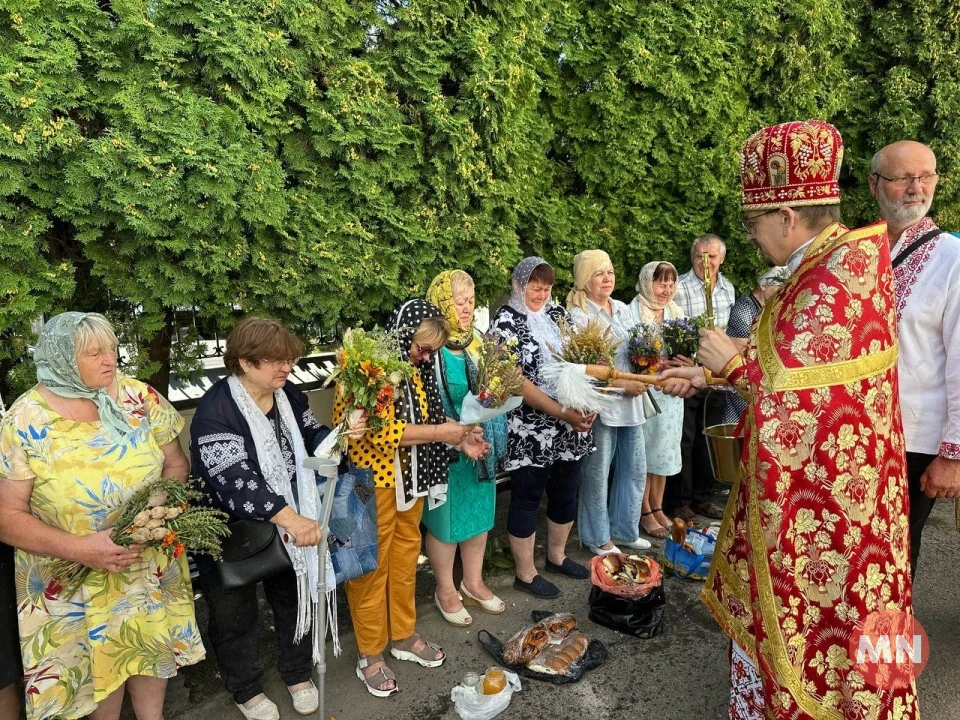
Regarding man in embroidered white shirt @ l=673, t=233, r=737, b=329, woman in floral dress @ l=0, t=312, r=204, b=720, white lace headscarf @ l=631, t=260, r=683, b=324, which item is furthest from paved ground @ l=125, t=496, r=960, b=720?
man in embroidered white shirt @ l=673, t=233, r=737, b=329

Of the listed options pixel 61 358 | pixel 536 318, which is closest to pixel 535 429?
pixel 536 318

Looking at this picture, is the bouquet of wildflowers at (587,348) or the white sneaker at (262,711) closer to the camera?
the white sneaker at (262,711)

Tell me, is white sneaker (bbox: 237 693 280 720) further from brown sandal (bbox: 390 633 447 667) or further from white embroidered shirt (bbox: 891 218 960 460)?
white embroidered shirt (bbox: 891 218 960 460)

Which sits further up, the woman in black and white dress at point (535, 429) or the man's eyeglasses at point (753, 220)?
the man's eyeglasses at point (753, 220)

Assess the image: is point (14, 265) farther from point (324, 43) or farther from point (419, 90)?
point (419, 90)

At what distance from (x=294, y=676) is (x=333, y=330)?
7.12 feet

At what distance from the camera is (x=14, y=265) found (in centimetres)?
322

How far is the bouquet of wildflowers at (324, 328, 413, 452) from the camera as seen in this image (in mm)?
3121

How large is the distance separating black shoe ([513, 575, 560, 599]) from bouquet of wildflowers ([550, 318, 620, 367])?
65.2 inches

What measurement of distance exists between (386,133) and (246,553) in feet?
9.11

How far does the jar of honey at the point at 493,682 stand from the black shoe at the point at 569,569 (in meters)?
1.50

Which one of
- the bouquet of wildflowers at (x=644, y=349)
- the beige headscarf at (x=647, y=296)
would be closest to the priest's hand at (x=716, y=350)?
the bouquet of wildflowers at (x=644, y=349)

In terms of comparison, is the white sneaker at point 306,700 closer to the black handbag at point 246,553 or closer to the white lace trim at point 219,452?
the black handbag at point 246,553

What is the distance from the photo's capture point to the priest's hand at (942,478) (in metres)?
3.07
